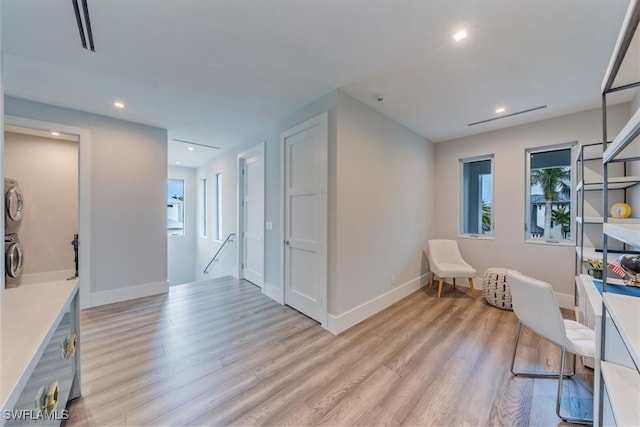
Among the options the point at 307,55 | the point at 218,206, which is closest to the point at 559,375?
the point at 307,55

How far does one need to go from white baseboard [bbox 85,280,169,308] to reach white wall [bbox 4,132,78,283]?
4.49ft

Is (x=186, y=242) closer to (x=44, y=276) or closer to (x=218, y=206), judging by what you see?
(x=218, y=206)

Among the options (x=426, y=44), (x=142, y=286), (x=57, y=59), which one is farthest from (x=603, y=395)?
(x=142, y=286)

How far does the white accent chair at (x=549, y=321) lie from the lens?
1550 millimetres

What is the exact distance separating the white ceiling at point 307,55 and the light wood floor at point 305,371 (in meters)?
2.63

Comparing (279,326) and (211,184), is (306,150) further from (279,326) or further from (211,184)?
(211,184)

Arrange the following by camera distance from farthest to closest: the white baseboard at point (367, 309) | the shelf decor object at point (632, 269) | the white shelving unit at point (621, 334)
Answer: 1. the white baseboard at point (367, 309)
2. the shelf decor object at point (632, 269)
3. the white shelving unit at point (621, 334)

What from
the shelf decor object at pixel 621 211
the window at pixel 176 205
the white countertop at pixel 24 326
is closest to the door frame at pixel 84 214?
the white countertop at pixel 24 326

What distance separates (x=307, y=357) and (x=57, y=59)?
343cm

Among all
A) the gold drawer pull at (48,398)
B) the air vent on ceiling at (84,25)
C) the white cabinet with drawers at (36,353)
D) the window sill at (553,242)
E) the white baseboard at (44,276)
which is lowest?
the white baseboard at (44,276)

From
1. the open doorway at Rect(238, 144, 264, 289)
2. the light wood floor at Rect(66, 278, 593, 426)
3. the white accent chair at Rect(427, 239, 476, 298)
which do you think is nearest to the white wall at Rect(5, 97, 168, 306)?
the light wood floor at Rect(66, 278, 593, 426)

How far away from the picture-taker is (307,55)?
2039 mm

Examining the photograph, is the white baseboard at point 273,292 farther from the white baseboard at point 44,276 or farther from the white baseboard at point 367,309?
the white baseboard at point 44,276

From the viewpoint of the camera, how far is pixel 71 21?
5.56ft
